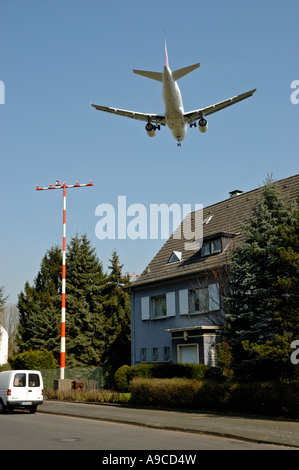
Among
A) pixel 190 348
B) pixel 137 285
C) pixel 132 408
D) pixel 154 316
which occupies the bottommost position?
pixel 132 408

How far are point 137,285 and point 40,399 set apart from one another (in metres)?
16.4

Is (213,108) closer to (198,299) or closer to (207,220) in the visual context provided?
(207,220)

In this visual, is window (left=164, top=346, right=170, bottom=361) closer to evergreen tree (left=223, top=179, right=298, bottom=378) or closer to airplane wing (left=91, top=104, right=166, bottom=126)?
evergreen tree (left=223, top=179, right=298, bottom=378)

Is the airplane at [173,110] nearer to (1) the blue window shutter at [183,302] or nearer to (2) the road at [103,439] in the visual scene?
(1) the blue window shutter at [183,302]

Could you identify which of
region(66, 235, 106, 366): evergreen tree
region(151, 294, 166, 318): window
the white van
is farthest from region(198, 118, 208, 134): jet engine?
region(66, 235, 106, 366): evergreen tree

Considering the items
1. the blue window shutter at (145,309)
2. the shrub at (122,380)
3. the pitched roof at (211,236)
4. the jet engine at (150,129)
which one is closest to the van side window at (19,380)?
the shrub at (122,380)

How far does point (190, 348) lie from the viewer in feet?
95.7

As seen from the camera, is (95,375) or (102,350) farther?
(102,350)

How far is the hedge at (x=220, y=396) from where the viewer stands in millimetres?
16578

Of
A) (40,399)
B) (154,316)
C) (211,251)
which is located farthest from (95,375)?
(40,399)

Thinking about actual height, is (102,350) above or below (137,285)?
below

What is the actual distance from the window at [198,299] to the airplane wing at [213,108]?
31.2 feet
